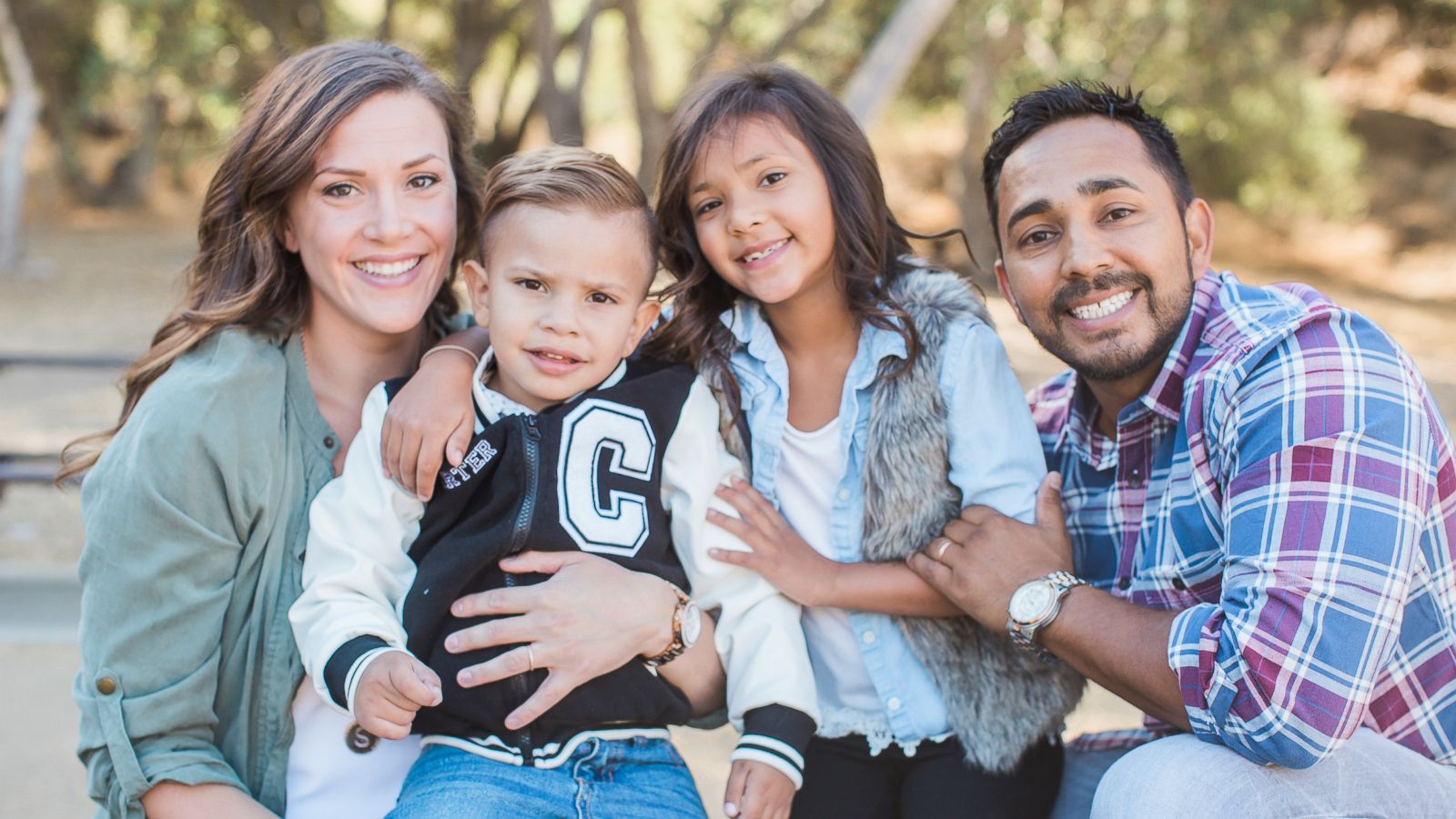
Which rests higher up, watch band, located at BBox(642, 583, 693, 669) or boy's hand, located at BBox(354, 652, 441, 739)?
watch band, located at BBox(642, 583, 693, 669)

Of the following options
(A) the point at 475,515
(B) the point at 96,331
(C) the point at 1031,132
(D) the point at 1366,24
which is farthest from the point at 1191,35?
(A) the point at 475,515

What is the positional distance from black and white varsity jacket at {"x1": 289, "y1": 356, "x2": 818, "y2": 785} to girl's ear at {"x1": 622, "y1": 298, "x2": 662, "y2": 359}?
64 millimetres

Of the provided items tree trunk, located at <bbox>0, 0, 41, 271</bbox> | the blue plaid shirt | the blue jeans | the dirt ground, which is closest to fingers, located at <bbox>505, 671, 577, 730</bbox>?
the blue jeans

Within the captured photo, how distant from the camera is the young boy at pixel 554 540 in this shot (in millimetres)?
2172

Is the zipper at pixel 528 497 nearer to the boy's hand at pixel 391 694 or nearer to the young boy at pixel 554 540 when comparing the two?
the young boy at pixel 554 540

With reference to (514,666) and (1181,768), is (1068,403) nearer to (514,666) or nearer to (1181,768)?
(1181,768)

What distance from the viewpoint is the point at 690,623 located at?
2299 millimetres

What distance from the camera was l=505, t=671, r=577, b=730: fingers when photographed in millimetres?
2131

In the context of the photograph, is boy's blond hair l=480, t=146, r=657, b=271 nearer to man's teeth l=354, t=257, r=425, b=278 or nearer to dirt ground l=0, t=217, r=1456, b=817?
man's teeth l=354, t=257, r=425, b=278

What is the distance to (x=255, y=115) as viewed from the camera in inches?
96.1

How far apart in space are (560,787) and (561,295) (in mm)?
902

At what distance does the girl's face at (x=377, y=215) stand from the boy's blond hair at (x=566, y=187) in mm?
133

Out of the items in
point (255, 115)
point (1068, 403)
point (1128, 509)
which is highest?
point (255, 115)

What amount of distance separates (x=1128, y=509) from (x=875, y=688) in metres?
0.63
